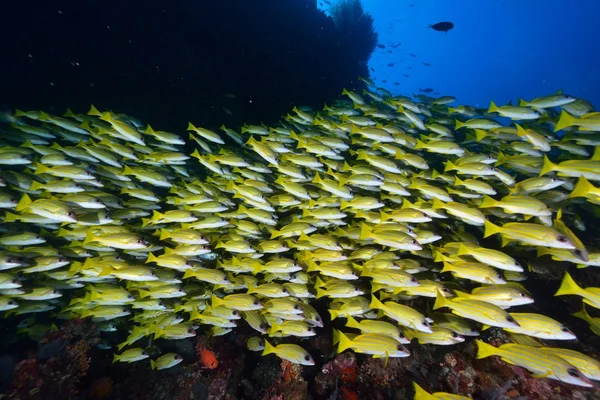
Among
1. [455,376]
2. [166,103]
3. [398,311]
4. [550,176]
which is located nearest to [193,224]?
[398,311]

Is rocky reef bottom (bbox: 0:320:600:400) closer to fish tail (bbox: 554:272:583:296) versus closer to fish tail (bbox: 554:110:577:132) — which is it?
fish tail (bbox: 554:272:583:296)

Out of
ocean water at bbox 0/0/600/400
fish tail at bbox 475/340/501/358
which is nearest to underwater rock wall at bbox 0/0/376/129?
ocean water at bbox 0/0/600/400

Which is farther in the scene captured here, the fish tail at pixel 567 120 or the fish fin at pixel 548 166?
the fish tail at pixel 567 120

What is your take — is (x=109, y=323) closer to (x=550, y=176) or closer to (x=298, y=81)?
(x=550, y=176)

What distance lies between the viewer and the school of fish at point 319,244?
13.3 ft

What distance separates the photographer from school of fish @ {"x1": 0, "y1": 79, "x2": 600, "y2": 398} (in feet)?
13.3

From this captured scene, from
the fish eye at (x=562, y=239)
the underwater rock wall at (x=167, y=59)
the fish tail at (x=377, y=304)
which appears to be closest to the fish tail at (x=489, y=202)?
the fish eye at (x=562, y=239)

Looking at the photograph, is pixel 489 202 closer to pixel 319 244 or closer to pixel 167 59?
pixel 319 244

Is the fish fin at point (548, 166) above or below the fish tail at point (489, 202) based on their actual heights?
above

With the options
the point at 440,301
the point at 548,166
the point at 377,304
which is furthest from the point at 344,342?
the point at 548,166

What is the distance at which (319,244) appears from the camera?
525 centimetres

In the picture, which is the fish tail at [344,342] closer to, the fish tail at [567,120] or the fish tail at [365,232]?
the fish tail at [365,232]

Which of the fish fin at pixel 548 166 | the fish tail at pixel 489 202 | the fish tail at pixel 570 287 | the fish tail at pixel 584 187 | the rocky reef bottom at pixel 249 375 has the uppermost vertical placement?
the fish fin at pixel 548 166

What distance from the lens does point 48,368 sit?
16.1 ft
